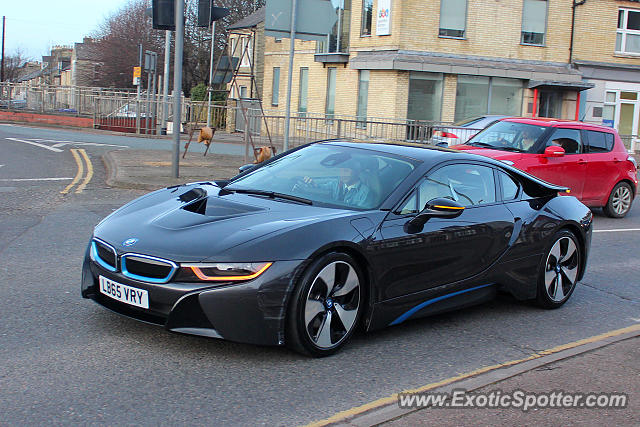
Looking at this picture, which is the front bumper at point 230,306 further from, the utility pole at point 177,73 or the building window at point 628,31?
the building window at point 628,31

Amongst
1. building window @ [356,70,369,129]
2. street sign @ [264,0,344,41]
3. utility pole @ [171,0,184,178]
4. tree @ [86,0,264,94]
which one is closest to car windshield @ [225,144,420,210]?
utility pole @ [171,0,184,178]

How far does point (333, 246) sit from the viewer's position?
4.79m

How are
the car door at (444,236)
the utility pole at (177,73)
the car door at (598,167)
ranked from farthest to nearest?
the utility pole at (177,73), the car door at (598,167), the car door at (444,236)

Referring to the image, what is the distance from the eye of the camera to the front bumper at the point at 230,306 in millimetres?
4461

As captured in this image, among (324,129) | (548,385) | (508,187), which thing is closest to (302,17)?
(324,129)

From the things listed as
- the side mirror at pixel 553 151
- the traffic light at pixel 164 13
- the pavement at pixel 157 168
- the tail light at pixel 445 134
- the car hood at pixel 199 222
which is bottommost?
the pavement at pixel 157 168

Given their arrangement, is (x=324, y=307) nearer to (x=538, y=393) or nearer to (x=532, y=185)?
(x=538, y=393)

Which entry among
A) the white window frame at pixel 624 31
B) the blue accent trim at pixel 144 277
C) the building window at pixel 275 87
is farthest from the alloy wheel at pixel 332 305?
the building window at pixel 275 87

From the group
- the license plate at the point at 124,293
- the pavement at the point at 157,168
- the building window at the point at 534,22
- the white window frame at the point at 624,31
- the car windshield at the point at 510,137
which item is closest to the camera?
the license plate at the point at 124,293

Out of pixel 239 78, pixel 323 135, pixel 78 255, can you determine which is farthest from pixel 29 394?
pixel 239 78

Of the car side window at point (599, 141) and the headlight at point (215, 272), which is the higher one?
the car side window at point (599, 141)

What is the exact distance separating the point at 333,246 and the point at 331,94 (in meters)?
27.3

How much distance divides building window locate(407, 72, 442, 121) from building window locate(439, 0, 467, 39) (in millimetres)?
1659

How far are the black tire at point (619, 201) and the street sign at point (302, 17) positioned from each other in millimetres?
5793
